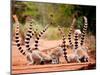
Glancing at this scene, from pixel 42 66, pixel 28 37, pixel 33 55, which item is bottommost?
pixel 42 66

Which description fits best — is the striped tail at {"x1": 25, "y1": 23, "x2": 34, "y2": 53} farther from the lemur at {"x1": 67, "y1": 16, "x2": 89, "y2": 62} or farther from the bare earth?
the lemur at {"x1": 67, "y1": 16, "x2": 89, "y2": 62}

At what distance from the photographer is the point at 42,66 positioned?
86.7 inches

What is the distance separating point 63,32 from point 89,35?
0.34 m

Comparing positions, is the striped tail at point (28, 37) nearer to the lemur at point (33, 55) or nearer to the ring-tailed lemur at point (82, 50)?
the lemur at point (33, 55)

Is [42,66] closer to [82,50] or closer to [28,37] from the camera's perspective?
[28,37]

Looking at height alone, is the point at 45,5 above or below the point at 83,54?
above

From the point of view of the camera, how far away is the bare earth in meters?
2.09

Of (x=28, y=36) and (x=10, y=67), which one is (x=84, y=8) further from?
(x=10, y=67)

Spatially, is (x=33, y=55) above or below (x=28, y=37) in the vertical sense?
below

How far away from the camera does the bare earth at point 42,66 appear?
2.09 metres

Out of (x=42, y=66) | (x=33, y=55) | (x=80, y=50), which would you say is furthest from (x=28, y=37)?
(x=80, y=50)

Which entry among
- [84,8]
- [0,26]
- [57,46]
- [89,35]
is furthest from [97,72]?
[0,26]

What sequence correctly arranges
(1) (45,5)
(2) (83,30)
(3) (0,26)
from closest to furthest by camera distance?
(3) (0,26)
(1) (45,5)
(2) (83,30)

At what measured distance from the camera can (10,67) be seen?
2.08 m
